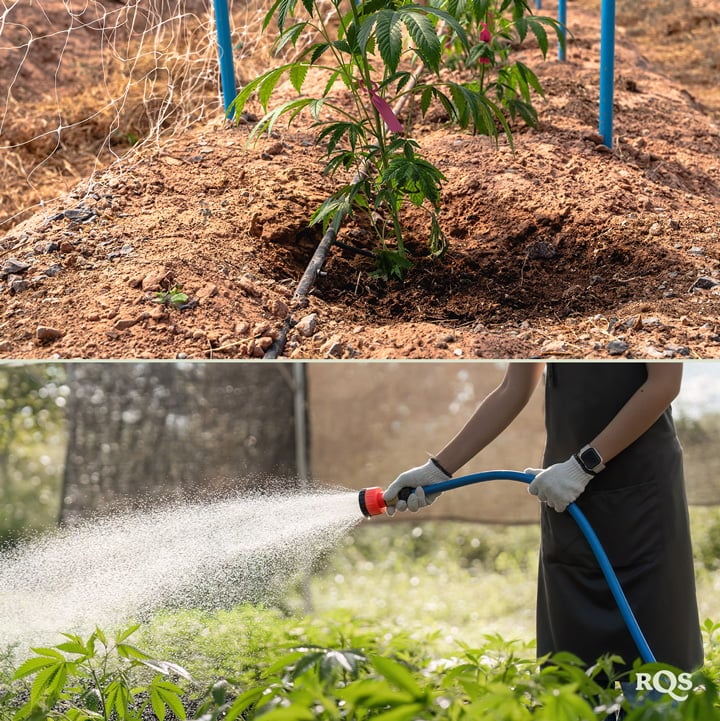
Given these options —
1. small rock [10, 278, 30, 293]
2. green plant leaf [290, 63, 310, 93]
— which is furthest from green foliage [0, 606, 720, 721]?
green plant leaf [290, 63, 310, 93]

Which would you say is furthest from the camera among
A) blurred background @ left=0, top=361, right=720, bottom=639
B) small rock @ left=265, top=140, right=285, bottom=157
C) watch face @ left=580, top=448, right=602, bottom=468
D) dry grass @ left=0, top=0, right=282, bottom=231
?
blurred background @ left=0, top=361, right=720, bottom=639

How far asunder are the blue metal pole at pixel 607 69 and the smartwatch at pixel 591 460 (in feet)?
6.20

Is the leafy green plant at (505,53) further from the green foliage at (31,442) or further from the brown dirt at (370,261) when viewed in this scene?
the green foliage at (31,442)

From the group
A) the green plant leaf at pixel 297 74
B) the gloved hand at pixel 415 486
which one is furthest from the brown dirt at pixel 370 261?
the green plant leaf at pixel 297 74

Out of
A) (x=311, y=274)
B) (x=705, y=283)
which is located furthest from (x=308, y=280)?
(x=705, y=283)

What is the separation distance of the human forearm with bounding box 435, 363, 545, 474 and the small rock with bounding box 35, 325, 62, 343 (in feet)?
3.30

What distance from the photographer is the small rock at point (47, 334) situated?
2.15m

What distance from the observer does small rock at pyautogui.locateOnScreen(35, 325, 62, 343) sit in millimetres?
2146

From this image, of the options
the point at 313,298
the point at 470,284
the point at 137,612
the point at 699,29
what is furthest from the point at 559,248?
the point at 699,29

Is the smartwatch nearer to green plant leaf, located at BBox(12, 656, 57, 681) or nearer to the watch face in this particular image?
the watch face

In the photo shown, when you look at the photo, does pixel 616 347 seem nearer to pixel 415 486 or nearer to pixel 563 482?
pixel 563 482

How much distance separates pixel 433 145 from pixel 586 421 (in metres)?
1.70

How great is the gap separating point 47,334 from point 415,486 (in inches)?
39.2

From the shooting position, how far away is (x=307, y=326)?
2213 mm
